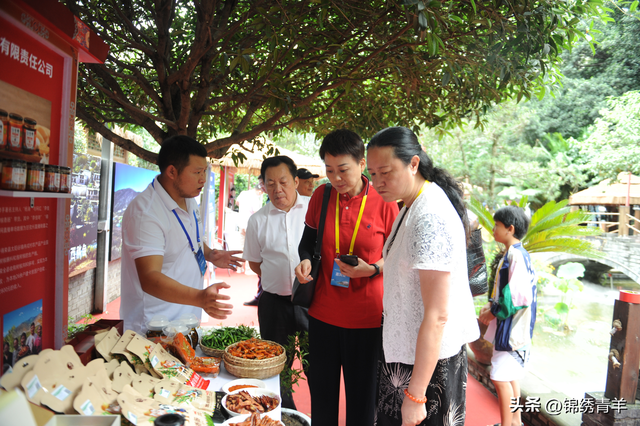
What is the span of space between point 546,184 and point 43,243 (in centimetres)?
2055

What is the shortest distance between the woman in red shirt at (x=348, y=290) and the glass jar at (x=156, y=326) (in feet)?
2.40

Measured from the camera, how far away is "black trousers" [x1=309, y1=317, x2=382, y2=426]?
6.83 ft

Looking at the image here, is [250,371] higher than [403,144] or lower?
lower

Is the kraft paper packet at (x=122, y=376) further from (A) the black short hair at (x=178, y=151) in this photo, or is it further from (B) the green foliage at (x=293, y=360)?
(A) the black short hair at (x=178, y=151)

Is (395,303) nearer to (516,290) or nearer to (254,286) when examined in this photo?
(516,290)

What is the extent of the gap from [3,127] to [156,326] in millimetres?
1158

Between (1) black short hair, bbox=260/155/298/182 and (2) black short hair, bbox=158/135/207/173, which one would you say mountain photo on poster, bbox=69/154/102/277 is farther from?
(2) black short hair, bbox=158/135/207/173

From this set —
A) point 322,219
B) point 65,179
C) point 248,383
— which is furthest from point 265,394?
point 65,179

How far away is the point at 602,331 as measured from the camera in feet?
30.4

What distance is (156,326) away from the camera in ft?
6.47

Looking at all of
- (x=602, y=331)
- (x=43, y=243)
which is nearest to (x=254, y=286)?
(x=43, y=243)

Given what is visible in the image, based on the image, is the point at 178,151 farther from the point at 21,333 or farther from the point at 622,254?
the point at 622,254

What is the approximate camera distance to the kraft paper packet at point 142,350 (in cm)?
152

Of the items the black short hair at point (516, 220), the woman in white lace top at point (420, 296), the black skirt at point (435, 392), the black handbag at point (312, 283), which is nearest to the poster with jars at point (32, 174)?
A: the black handbag at point (312, 283)
